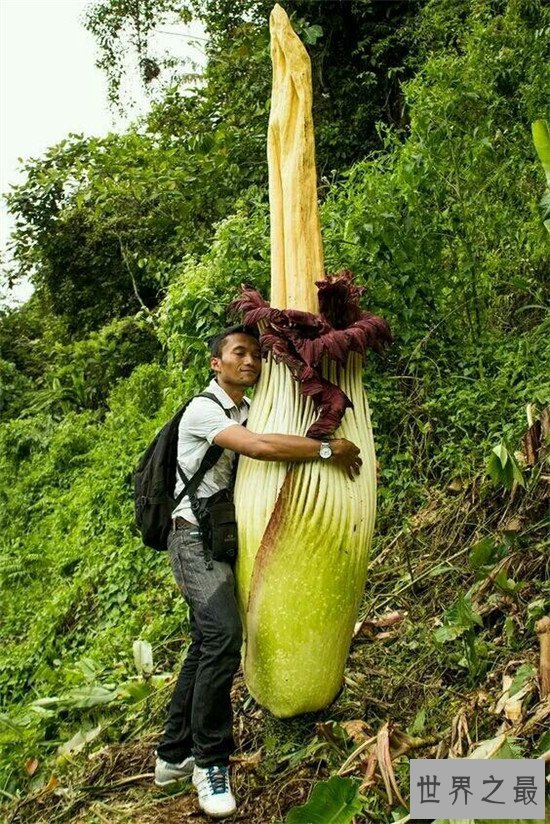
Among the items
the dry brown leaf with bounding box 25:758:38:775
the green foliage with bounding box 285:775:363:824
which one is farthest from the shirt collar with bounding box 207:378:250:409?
the dry brown leaf with bounding box 25:758:38:775

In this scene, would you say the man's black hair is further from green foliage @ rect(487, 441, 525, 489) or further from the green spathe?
green foliage @ rect(487, 441, 525, 489)

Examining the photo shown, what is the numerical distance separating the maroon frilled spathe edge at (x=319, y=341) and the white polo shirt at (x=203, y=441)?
277mm

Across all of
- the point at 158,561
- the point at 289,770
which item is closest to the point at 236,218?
the point at 158,561

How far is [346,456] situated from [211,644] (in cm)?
74

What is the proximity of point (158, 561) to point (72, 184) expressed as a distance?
17.8 ft

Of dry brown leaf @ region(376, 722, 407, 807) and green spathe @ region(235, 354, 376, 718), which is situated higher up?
green spathe @ region(235, 354, 376, 718)

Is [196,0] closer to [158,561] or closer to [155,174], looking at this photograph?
[155,174]

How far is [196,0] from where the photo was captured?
9953mm

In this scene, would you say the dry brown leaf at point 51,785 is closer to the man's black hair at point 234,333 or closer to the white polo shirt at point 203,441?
the white polo shirt at point 203,441

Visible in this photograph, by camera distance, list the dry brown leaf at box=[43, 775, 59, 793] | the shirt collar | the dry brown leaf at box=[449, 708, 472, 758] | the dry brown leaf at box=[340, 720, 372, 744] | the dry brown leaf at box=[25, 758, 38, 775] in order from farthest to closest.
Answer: the dry brown leaf at box=[25, 758, 38, 775], the dry brown leaf at box=[43, 775, 59, 793], the shirt collar, the dry brown leaf at box=[340, 720, 372, 744], the dry brown leaf at box=[449, 708, 472, 758]

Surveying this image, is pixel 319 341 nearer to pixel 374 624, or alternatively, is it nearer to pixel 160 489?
pixel 160 489

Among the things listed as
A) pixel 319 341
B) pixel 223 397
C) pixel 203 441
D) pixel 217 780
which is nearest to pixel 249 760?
pixel 217 780

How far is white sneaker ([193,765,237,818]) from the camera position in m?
2.83

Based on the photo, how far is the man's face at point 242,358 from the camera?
2.96 m
